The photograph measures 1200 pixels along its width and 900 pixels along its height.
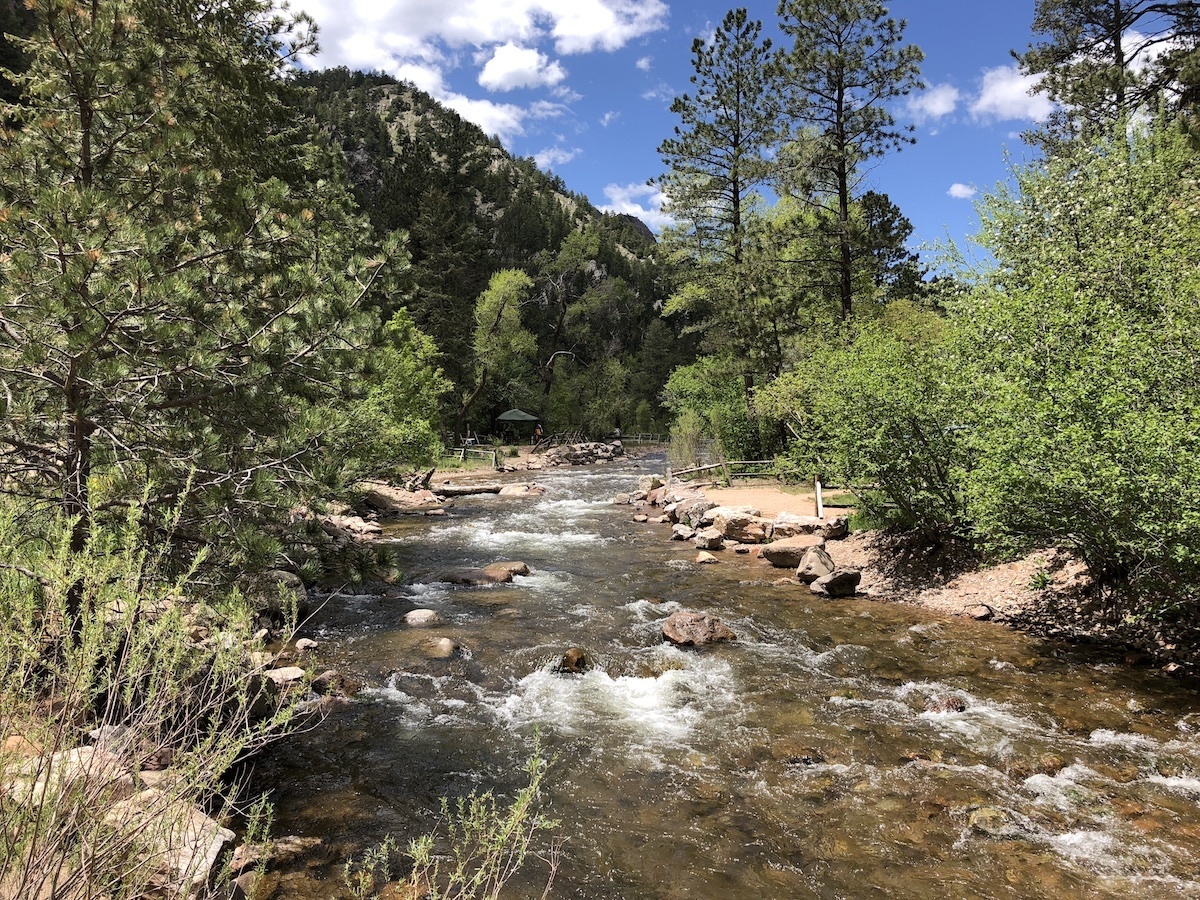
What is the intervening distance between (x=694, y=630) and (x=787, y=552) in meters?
4.98

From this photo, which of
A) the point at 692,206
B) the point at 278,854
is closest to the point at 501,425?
the point at 692,206

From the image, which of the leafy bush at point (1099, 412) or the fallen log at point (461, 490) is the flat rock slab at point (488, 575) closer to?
the leafy bush at point (1099, 412)

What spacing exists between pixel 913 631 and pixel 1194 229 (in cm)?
969

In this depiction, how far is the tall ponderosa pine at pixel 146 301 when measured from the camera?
4160mm

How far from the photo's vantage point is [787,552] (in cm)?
1366

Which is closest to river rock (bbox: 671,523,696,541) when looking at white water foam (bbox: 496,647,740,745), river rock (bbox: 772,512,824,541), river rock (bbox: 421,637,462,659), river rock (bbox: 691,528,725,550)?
river rock (bbox: 691,528,725,550)

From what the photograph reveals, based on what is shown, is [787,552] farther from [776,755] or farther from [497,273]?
[497,273]

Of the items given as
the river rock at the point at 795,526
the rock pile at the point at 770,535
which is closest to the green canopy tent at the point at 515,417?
the rock pile at the point at 770,535

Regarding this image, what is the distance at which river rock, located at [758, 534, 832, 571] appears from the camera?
13.7 metres

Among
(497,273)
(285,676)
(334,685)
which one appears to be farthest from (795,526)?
(497,273)

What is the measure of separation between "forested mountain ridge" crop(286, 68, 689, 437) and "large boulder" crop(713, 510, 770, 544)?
14294 mm

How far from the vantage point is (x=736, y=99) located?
2383 cm

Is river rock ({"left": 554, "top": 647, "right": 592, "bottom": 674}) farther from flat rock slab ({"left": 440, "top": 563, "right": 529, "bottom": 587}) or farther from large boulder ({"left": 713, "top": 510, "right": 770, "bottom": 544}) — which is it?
large boulder ({"left": 713, "top": 510, "right": 770, "bottom": 544})

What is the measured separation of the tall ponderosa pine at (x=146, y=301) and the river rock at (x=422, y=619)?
17.1ft
